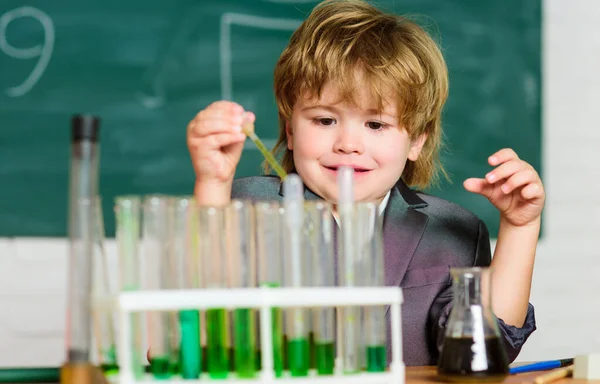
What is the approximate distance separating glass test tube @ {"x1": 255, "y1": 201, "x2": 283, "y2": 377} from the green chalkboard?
1.58 metres

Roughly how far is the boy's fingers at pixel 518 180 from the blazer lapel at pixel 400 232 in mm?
276

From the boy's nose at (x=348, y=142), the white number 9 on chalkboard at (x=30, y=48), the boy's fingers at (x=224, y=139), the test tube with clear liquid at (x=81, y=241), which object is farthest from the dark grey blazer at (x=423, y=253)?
the white number 9 on chalkboard at (x=30, y=48)

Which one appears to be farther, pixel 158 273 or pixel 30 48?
pixel 30 48

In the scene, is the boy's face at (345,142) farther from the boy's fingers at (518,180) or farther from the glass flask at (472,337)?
the glass flask at (472,337)

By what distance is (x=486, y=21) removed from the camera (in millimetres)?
2727

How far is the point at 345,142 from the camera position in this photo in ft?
4.52

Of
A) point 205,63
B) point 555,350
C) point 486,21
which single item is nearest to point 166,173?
point 205,63

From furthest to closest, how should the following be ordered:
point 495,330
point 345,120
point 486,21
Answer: point 486,21 → point 345,120 → point 495,330

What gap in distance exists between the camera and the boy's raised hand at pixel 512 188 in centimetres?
117

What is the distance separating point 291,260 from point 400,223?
26.4 inches

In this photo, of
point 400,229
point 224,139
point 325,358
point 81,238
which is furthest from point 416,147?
point 81,238

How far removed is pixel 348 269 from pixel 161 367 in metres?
0.21

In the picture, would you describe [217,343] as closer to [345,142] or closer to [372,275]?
[372,275]

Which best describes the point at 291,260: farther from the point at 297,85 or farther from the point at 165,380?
the point at 297,85
